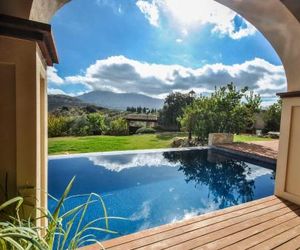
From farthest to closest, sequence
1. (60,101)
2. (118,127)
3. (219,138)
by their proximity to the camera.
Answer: (60,101) → (118,127) → (219,138)

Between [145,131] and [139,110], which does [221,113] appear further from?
[139,110]

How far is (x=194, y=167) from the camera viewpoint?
8.09 m

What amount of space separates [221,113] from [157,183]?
307 inches

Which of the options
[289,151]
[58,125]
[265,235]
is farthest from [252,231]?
[58,125]

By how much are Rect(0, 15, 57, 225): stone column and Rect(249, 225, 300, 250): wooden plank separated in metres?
2.20

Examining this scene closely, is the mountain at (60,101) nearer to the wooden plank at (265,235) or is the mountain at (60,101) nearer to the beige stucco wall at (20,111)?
the beige stucco wall at (20,111)

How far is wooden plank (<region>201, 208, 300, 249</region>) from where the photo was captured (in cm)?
217

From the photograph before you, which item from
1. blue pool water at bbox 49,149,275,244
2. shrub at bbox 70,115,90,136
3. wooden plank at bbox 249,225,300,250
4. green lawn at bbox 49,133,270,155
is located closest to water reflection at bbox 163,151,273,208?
blue pool water at bbox 49,149,275,244

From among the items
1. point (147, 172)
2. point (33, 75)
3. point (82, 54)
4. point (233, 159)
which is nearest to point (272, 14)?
point (33, 75)

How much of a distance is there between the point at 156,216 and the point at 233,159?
621 cm

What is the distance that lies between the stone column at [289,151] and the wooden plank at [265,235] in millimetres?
742

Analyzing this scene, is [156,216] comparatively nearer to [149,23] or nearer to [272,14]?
[272,14]

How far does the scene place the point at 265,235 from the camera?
2379mm

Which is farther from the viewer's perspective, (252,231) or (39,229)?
(252,231)
